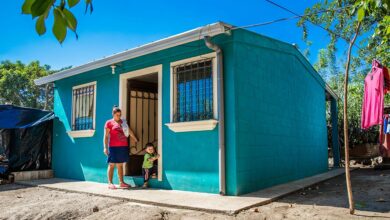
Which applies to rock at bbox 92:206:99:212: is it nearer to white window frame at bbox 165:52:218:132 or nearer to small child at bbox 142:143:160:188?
small child at bbox 142:143:160:188

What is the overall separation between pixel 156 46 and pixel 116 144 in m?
2.21

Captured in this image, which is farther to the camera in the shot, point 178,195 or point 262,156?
point 262,156

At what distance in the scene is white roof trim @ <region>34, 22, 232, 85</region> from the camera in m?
5.71

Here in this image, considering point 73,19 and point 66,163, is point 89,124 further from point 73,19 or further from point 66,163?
point 73,19

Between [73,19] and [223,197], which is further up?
[73,19]

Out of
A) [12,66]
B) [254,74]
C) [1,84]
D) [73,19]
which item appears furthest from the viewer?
[12,66]

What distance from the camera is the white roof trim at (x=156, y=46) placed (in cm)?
571

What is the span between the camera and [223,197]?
573 cm

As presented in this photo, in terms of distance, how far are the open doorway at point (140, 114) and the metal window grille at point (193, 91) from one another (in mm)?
1324

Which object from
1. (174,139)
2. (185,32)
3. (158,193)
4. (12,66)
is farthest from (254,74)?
(12,66)

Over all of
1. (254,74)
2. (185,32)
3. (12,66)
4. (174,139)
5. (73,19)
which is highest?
(12,66)

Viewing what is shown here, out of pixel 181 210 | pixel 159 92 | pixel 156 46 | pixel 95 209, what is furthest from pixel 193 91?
pixel 95 209

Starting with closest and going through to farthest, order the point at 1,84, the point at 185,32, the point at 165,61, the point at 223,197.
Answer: the point at 223,197
the point at 185,32
the point at 165,61
the point at 1,84

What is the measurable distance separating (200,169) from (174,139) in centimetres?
86
